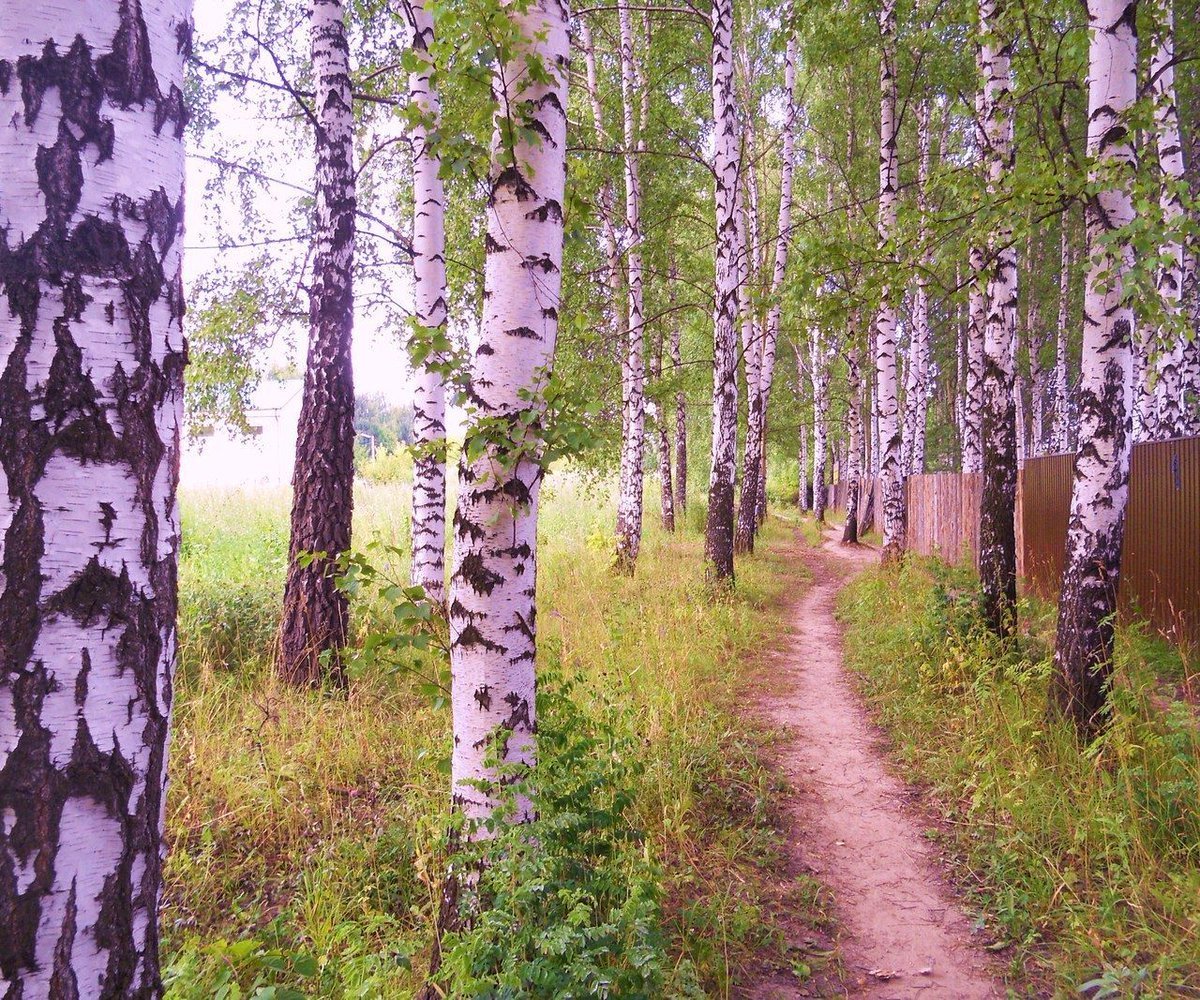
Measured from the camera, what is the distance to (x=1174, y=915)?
2908 mm

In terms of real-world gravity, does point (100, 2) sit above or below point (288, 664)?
above

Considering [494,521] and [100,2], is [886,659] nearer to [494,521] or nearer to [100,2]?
[494,521]

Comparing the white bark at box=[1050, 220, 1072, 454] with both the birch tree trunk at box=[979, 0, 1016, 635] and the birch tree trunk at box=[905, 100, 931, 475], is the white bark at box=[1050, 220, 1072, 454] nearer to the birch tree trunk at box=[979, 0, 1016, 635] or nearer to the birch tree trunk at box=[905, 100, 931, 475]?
the birch tree trunk at box=[905, 100, 931, 475]

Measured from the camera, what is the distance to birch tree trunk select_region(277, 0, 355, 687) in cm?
527

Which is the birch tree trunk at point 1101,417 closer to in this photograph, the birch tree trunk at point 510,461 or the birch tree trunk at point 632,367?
the birch tree trunk at point 510,461

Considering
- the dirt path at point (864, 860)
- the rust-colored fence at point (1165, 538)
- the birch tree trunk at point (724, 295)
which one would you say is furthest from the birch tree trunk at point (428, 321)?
the rust-colored fence at point (1165, 538)

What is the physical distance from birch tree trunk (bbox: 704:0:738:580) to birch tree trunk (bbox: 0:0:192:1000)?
8.60m

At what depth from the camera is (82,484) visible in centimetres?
140

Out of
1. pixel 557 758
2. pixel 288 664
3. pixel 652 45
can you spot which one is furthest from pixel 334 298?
pixel 652 45

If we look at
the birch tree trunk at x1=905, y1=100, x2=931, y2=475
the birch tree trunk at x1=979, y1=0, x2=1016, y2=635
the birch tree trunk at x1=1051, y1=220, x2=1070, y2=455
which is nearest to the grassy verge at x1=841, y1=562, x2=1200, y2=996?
the birch tree trunk at x1=979, y1=0, x2=1016, y2=635

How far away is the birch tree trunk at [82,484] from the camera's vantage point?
1343 mm

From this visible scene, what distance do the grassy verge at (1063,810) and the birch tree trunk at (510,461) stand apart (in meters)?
2.35

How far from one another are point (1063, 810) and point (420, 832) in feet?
10.9

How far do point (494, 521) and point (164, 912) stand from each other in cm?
231
